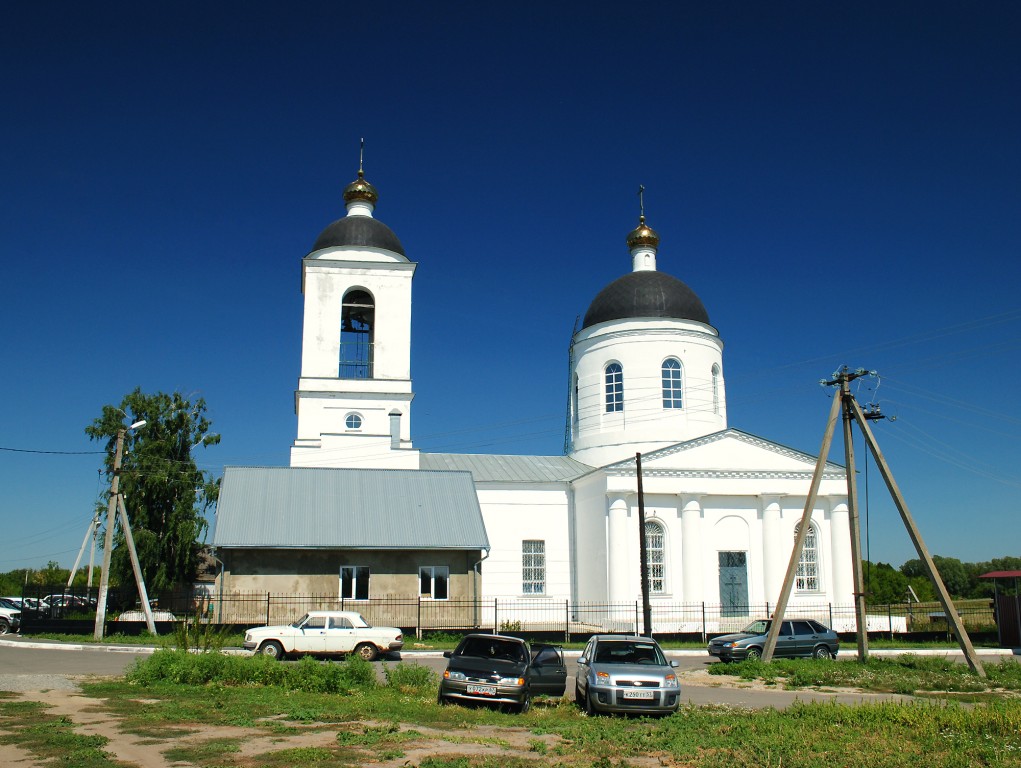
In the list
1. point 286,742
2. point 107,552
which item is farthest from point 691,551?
point 286,742

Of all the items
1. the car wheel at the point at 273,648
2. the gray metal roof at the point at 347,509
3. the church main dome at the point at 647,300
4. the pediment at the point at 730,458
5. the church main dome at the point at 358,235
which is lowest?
the car wheel at the point at 273,648

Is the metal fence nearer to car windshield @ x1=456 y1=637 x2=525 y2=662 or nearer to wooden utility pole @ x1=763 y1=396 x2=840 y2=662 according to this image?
wooden utility pole @ x1=763 y1=396 x2=840 y2=662

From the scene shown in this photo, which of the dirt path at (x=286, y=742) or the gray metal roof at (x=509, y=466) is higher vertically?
the gray metal roof at (x=509, y=466)

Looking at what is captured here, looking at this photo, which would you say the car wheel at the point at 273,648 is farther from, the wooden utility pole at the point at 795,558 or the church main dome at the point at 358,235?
the church main dome at the point at 358,235

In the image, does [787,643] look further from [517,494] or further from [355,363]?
[355,363]

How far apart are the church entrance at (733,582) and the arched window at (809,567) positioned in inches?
75.0

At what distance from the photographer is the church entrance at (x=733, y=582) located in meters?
31.5

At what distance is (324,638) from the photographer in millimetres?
20812

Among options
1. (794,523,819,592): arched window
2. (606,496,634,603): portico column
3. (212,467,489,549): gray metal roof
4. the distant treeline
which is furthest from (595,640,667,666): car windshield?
the distant treeline

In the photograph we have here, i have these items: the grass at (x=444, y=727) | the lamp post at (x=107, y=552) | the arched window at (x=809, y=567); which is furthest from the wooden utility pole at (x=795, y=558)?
the lamp post at (x=107, y=552)

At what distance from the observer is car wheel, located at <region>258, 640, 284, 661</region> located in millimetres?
20438

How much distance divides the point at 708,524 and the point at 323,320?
15.9 m

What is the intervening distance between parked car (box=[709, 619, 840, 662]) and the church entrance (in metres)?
8.61

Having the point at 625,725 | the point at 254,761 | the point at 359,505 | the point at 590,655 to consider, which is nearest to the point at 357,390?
the point at 359,505
